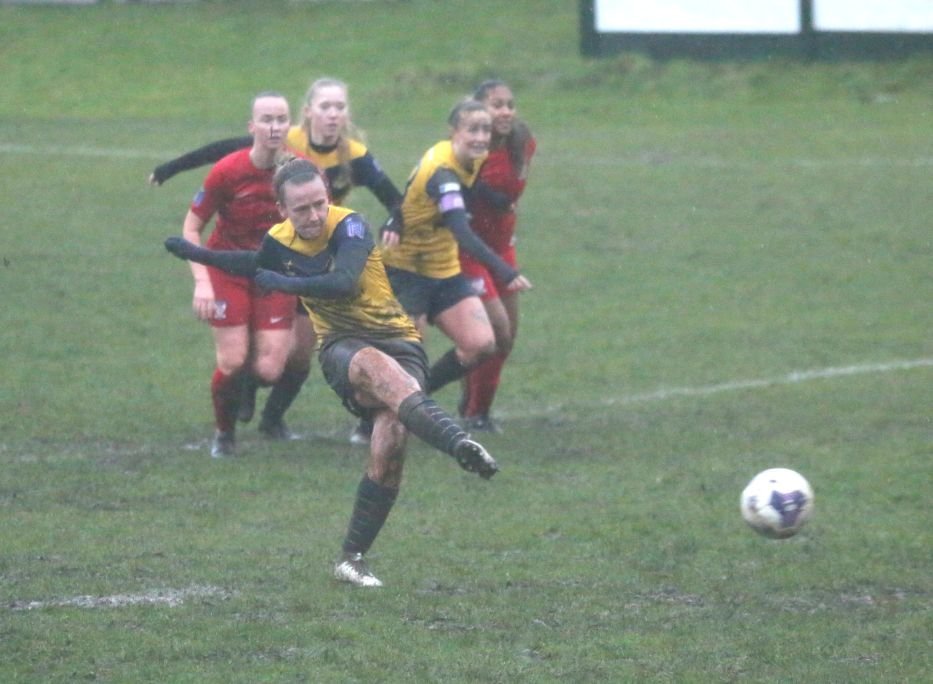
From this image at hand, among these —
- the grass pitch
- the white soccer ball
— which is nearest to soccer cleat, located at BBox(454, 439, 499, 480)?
the grass pitch

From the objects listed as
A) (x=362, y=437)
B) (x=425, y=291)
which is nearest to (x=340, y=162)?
(x=425, y=291)

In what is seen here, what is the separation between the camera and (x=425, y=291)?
383 inches

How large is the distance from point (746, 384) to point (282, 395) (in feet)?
10.2

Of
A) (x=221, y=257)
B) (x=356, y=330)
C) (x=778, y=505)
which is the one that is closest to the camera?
(x=356, y=330)

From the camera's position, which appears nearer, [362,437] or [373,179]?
[373,179]

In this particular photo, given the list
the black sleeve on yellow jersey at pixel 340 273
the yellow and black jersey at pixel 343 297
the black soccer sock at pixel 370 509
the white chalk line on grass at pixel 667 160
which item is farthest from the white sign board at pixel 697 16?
the black soccer sock at pixel 370 509

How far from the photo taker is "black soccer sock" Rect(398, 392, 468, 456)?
21.4 feet

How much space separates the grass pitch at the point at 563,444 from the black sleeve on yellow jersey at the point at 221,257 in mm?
1174

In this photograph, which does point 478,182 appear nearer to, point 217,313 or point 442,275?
point 442,275

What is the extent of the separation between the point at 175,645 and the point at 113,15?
26645mm

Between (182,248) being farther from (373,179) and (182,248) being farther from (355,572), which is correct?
(373,179)

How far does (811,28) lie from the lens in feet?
84.7

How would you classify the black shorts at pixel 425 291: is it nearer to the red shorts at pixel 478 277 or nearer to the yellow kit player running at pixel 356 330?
the red shorts at pixel 478 277

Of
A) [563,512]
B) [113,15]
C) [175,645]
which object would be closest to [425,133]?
[113,15]
